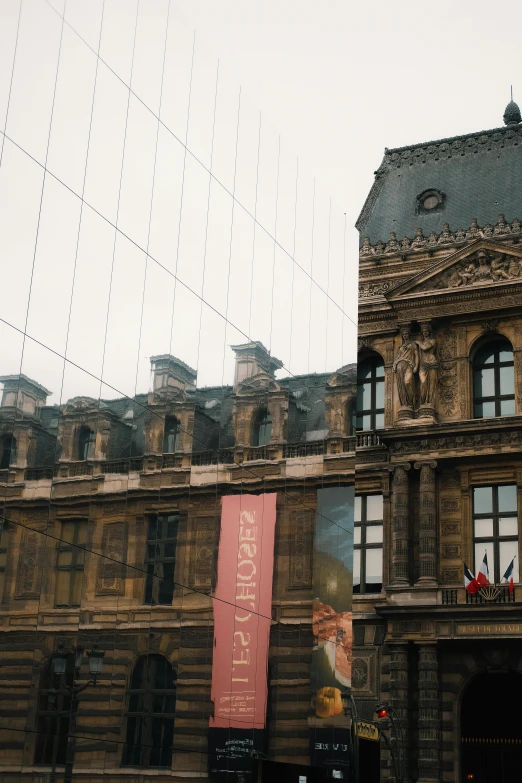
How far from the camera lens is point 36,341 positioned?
15938 mm

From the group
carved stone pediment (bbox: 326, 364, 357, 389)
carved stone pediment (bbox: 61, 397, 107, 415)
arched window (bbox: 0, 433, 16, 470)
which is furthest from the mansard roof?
arched window (bbox: 0, 433, 16, 470)

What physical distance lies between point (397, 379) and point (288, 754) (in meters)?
20.4

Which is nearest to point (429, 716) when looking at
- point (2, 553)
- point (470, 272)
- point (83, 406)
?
point (470, 272)

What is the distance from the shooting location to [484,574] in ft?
121

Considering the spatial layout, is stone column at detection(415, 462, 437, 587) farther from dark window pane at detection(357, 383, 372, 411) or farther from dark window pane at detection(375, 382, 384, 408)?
dark window pane at detection(357, 383, 372, 411)

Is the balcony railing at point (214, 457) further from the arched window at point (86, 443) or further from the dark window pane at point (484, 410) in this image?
the dark window pane at point (484, 410)

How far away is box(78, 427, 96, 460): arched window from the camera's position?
16.8 m

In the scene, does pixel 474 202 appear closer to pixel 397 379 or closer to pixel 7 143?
Answer: pixel 397 379

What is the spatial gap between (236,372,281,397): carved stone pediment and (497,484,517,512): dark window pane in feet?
55.6

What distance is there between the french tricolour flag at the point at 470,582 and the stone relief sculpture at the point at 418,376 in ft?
18.2

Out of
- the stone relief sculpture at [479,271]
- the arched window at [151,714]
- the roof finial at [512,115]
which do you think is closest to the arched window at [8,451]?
the arched window at [151,714]

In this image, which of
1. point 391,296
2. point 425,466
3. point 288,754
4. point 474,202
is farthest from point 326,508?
point 474,202

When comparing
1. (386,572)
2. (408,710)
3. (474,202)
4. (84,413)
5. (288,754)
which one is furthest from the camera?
(474,202)

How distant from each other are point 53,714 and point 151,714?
8.79ft
